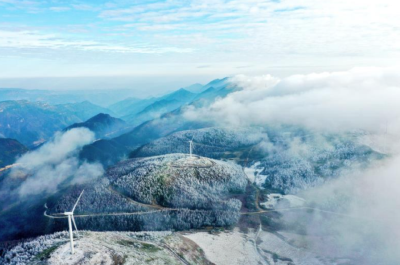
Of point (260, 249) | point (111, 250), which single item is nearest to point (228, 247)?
point (260, 249)

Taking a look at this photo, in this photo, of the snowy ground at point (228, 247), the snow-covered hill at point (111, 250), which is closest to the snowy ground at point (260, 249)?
the snowy ground at point (228, 247)

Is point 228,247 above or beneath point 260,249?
above

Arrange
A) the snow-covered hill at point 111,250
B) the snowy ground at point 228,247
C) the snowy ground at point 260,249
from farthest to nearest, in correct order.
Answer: the snowy ground at point 260,249 → the snowy ground at point 228,247 → the snow-covered hill at point 111,250

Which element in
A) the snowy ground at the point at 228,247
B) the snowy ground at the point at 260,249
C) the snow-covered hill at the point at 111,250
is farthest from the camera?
the snowy ground at the point at 260,249

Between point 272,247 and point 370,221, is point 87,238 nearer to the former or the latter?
point 272,247

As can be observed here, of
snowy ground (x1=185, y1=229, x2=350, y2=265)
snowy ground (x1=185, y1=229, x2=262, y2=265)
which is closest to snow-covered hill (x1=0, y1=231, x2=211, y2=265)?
snowy ground (x1=185, y1=229, x2=262, y2=265)

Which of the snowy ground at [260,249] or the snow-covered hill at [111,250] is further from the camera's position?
the snowy ground at [260,249]

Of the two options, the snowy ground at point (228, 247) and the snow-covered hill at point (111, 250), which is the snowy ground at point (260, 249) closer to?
the snowy ground at point (228, 247)

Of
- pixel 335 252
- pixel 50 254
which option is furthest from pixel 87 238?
pixel 335 252

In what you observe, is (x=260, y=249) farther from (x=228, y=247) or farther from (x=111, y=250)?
(x=111, y=250)

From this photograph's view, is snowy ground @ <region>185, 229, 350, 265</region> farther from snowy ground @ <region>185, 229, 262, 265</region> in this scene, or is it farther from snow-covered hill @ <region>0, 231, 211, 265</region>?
snow-covered hill @ <region>0, 231, 211, 265</region>

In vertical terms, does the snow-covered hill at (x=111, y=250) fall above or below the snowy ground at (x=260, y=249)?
above
